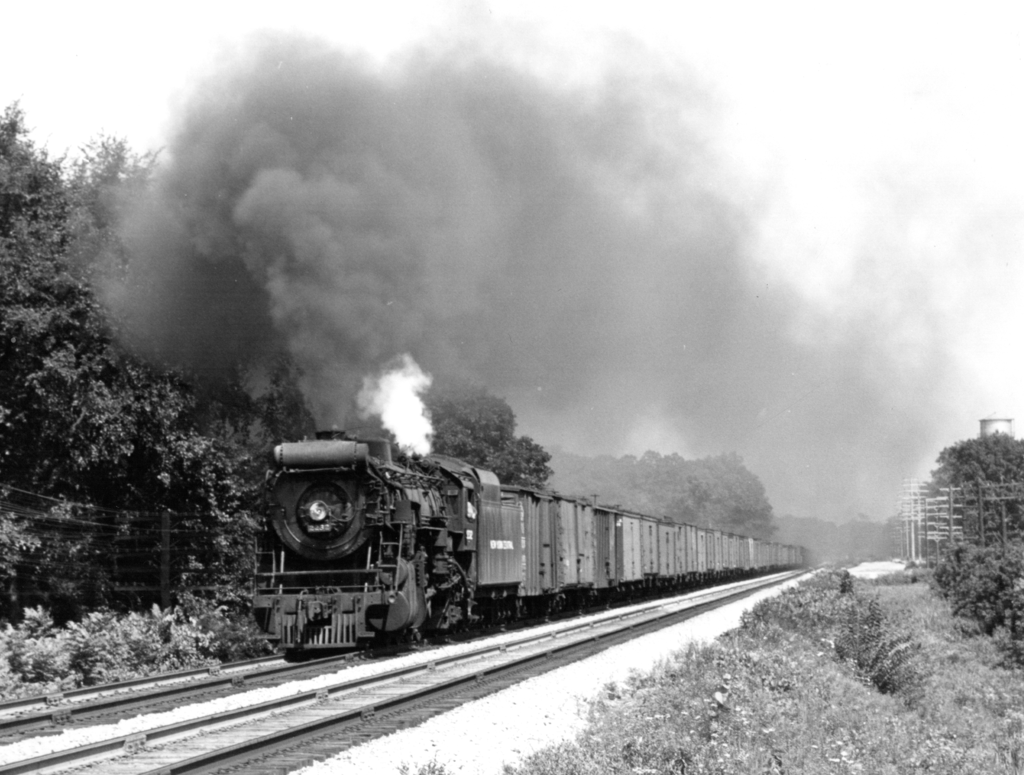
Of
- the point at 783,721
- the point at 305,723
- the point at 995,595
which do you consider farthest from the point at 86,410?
the point at 995,595

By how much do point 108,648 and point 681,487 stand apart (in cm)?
11087

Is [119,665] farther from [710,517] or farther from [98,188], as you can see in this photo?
[710,517]

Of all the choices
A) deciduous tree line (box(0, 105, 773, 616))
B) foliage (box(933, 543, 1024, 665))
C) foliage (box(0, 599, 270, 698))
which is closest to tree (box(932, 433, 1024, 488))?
foliage (box(933, 543, 1024, 665))

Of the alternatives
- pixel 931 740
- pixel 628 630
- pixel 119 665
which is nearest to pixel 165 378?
pixel 119 665

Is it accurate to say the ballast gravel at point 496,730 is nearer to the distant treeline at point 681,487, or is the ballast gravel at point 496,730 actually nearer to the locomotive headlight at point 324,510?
the locomotive headlight at point 324,510

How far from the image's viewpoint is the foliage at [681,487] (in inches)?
4621

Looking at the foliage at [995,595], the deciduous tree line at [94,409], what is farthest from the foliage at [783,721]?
the deciduous tree line at [94,409]

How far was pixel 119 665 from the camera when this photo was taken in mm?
18156

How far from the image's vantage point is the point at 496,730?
37.1 ft

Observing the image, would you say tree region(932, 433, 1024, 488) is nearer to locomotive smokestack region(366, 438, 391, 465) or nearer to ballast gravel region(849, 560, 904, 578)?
ballast gravel region(849, 560, 904, 578)

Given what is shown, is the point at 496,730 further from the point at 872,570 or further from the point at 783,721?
the point at 872,570

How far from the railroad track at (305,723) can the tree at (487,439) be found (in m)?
38.7

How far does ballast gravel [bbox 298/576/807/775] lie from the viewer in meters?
9.46

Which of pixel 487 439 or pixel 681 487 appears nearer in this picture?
pixel 487 439
